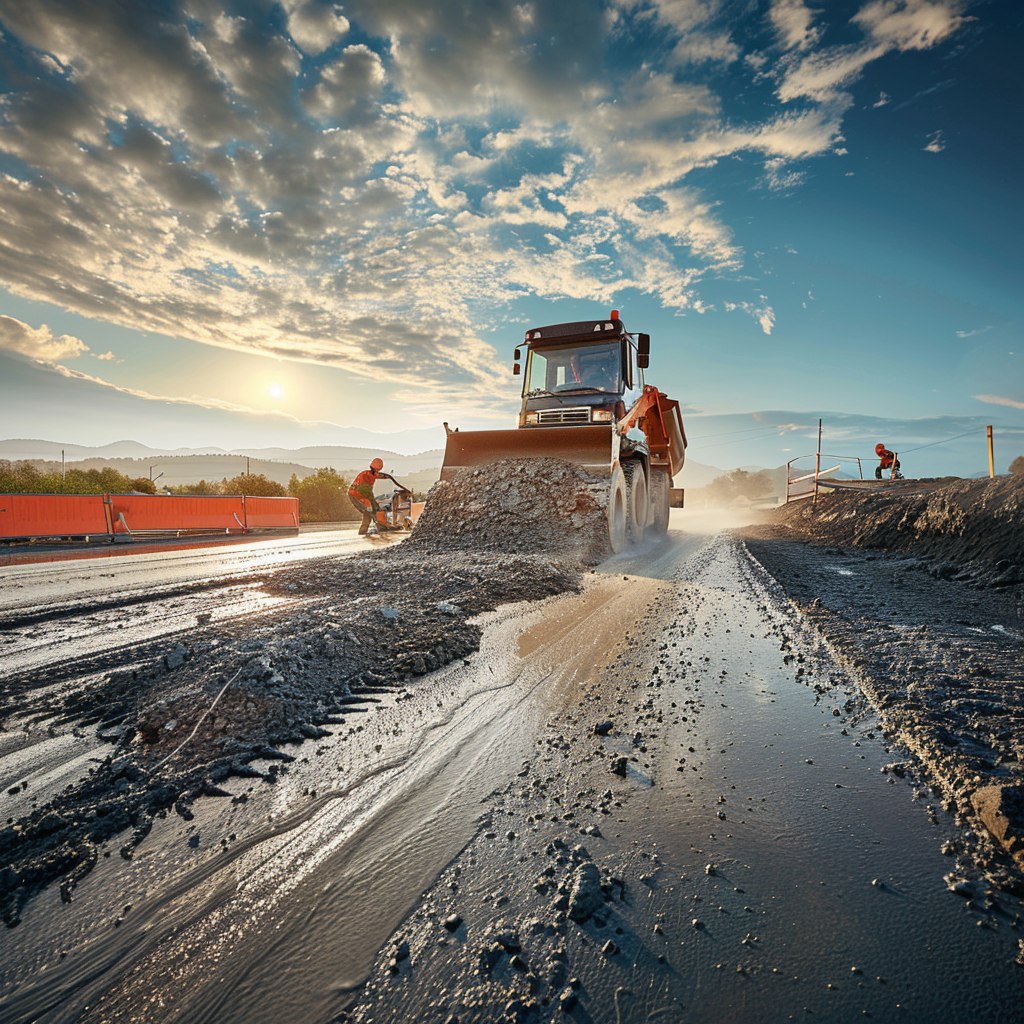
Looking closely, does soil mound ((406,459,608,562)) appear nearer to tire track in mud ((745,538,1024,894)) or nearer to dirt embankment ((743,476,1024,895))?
dirt embankment ((743,476,1024,895))

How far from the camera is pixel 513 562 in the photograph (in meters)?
6.35

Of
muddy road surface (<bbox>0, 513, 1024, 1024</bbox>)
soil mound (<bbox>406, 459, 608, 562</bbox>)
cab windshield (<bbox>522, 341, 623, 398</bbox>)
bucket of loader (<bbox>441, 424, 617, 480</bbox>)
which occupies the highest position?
cab windshield (<bbox>522, 341, 623, 398</bbox>)

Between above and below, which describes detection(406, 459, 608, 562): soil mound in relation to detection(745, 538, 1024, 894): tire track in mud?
above

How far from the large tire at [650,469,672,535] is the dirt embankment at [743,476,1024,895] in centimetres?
332

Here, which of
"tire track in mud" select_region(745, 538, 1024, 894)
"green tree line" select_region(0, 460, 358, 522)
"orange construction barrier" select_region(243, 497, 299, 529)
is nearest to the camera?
"tire track in mud" select_region(745, 538, 1024, 894)

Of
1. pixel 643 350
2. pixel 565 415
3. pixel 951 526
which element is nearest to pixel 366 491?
pixel 565 415

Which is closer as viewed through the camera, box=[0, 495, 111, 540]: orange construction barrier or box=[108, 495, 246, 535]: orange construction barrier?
box=[0, 495, 111, 540]: orange construction barrier

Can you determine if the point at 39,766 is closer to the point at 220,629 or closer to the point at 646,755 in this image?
the point at 220,629

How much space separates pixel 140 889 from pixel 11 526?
13373 millimetres

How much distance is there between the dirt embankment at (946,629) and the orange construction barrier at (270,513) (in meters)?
14.0

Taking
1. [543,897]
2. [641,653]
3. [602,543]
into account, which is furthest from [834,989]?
[602,543]

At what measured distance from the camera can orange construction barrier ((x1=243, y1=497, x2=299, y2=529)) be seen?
51.4 feet

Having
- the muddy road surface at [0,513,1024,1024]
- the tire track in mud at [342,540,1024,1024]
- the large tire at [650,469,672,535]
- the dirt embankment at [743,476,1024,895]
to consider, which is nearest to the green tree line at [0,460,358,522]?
the large tire at [650,469,672,535]

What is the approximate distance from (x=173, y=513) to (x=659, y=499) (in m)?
13.1
